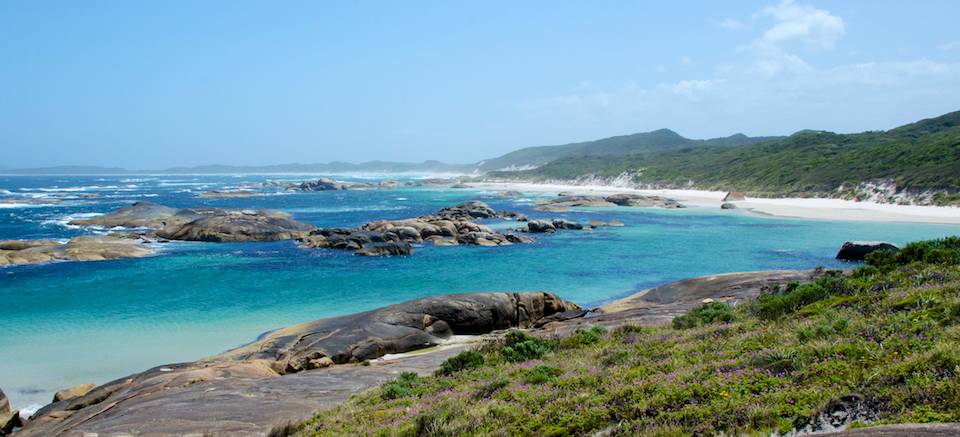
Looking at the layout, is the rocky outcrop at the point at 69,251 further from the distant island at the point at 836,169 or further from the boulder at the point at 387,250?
the distant island at the point at 836,169

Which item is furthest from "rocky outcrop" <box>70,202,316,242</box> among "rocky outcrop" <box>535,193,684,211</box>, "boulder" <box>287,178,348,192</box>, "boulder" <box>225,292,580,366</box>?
"boulder" <box>287,178,348,192</box>

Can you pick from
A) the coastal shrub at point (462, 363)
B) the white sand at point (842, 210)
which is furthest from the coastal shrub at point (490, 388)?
the white sand at point (842, 210)

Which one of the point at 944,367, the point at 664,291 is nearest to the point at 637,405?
the point at 944,367

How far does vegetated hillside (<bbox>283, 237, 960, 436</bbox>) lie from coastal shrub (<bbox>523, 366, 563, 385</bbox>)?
0.12 feet

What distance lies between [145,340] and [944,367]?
84.3 ft

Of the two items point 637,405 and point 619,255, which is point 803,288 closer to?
point 637,405

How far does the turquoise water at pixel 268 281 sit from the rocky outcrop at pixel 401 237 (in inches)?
80.7

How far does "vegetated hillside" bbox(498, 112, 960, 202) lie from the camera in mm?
83688

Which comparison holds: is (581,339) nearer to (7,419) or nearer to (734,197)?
(7,419)

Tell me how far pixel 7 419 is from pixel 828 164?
389 ft

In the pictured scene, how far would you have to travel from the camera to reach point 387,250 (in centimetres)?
4747

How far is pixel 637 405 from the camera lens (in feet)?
27.7

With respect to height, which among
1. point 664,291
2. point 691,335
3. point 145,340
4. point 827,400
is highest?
point 827,400

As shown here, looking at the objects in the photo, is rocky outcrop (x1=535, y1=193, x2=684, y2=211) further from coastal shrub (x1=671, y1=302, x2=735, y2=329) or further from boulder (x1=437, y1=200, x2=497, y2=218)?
coastal shrub (x1=671, y1=302, x2=735, y2=329)
